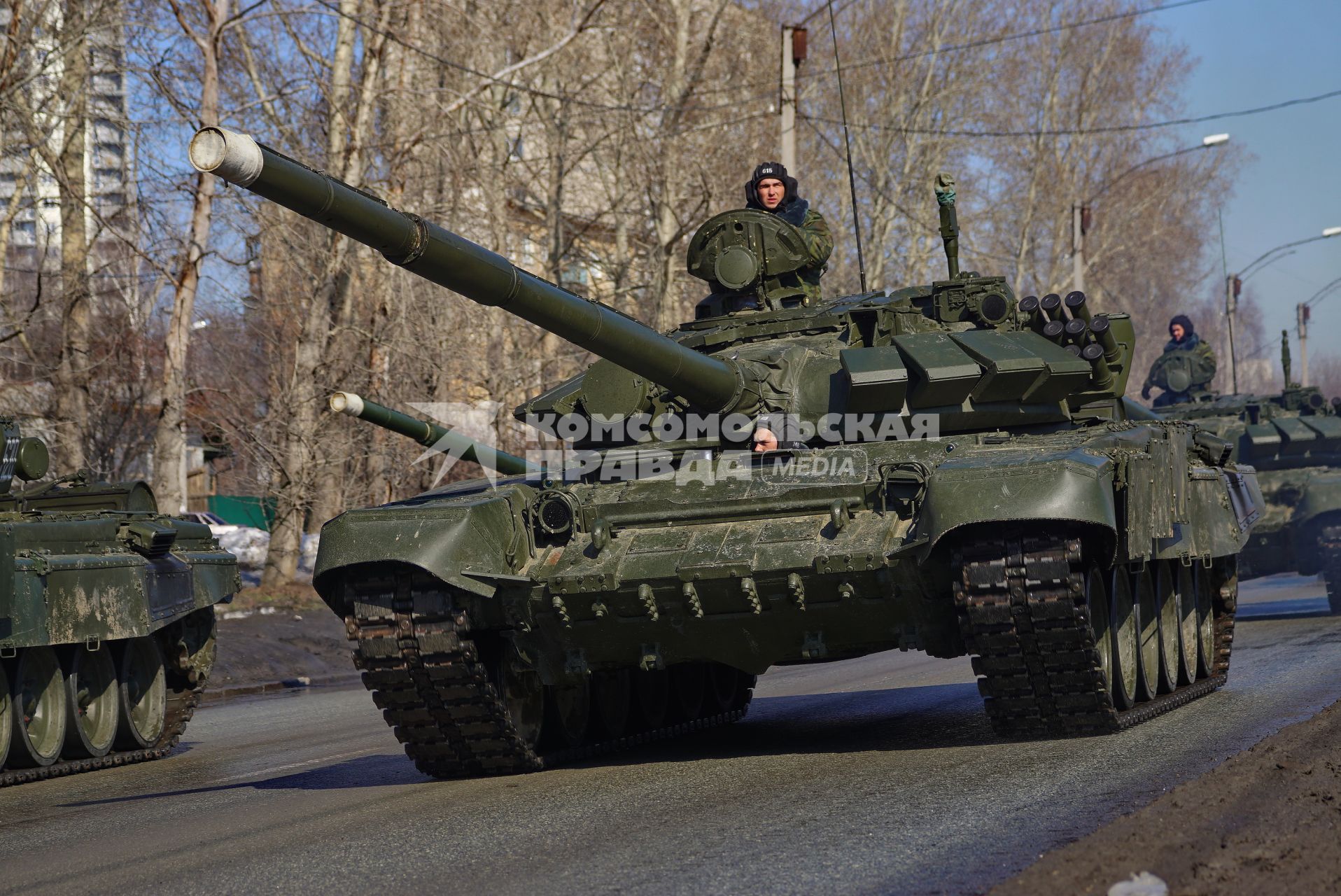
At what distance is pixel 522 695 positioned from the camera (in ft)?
33.3

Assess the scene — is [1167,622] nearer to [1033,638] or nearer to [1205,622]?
[1205,622]

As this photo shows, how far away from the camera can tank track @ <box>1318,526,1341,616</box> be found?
19641 millimetres

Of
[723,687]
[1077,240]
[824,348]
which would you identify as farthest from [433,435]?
[1077,240]

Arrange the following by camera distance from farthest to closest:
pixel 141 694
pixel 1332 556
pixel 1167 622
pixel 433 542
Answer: pixel 1332 556 → pixel 141 694 → pixel 1167 622 → pixel 433 542

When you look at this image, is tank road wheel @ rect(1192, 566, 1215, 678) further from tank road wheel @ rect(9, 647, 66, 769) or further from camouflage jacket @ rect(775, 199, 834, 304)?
tank road wheel @ rect(9, 647, 66, 769)

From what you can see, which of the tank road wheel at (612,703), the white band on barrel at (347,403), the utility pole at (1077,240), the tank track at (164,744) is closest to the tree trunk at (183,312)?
the tank track at (164,744)

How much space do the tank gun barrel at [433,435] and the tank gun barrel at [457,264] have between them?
2.15 m

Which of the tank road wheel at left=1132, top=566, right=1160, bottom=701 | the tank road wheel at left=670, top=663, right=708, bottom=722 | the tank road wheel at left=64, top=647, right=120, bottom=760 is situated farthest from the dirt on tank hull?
the tank road wheel at left=64, top=647, right=120, bottom=760

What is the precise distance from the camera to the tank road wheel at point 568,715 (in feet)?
34.6

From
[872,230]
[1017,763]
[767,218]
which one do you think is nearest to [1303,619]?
[767,218]

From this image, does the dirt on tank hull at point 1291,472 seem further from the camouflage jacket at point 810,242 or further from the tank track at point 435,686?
the tank track at point 435,686

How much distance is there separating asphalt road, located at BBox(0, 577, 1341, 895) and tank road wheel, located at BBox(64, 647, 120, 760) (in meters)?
0.47

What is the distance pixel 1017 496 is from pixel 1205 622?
564 cm

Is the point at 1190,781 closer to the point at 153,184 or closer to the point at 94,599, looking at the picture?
the point at 94,599
